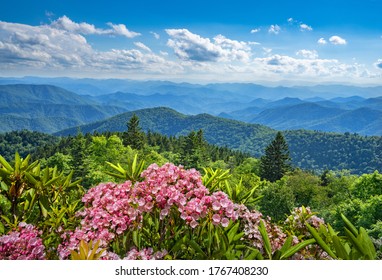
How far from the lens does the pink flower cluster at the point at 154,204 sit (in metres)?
1.61

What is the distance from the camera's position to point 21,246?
170cm

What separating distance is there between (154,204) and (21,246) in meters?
0.70

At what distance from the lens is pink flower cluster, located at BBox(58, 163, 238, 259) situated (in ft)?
5.30

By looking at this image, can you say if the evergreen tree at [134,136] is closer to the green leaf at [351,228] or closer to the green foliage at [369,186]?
the green foliage at [369,186]

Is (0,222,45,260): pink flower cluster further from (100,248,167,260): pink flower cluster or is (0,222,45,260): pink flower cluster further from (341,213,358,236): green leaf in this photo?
(341,213,358,236): green leaf

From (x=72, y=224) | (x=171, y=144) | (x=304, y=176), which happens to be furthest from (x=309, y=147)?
(x=72, y=224)

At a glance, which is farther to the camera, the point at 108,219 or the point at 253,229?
the point at 253,229

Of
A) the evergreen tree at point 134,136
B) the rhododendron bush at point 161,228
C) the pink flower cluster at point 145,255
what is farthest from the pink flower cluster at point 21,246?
the evergreen tree at point 134,136

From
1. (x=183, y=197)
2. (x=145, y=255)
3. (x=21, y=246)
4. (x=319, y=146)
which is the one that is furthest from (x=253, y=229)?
(x=319, y=146)

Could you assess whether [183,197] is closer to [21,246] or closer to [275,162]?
[21,246]

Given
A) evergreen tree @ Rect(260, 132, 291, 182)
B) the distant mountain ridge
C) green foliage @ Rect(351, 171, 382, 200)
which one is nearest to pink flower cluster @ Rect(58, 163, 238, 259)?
green foliage @ Rect(351, 171, 382, 200)
